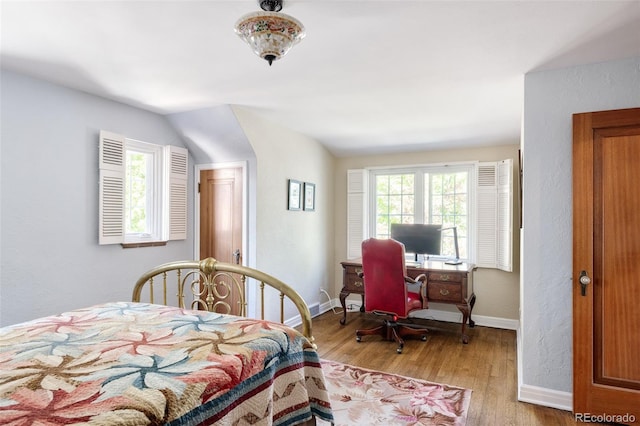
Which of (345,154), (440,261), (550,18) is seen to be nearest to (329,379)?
(440,261)

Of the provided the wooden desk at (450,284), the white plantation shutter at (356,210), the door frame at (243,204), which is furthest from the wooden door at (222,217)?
the wooden desk at (450,284)

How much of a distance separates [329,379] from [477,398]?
3.57 feet

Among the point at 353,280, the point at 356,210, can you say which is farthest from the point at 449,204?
the point at 353,280

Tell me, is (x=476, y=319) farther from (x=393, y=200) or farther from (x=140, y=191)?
(x=140, y=191)

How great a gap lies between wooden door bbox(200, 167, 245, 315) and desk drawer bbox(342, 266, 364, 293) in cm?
132

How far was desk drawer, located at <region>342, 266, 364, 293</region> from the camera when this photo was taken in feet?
14.2

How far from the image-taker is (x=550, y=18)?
1829 millimetres

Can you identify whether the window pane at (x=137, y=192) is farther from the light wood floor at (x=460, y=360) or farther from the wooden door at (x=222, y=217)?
the light wood floor at (x=460, y=360)

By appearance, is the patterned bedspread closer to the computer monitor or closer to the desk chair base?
the desk chair base

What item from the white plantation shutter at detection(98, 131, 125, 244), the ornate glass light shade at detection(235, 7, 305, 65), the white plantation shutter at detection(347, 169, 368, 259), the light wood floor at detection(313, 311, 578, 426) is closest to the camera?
the ornate glass light shade at detection(235, 7, 305, 65)

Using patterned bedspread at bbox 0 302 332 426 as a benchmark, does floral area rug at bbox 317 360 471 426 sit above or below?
below

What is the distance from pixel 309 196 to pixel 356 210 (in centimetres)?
83

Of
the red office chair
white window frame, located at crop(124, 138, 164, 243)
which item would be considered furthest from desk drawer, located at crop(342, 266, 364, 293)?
white window frame, located at crop(124, 138, 164, 243)

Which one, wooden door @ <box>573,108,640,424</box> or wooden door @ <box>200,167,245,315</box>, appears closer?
wooden door @ <box>573,108,640,424</box>
